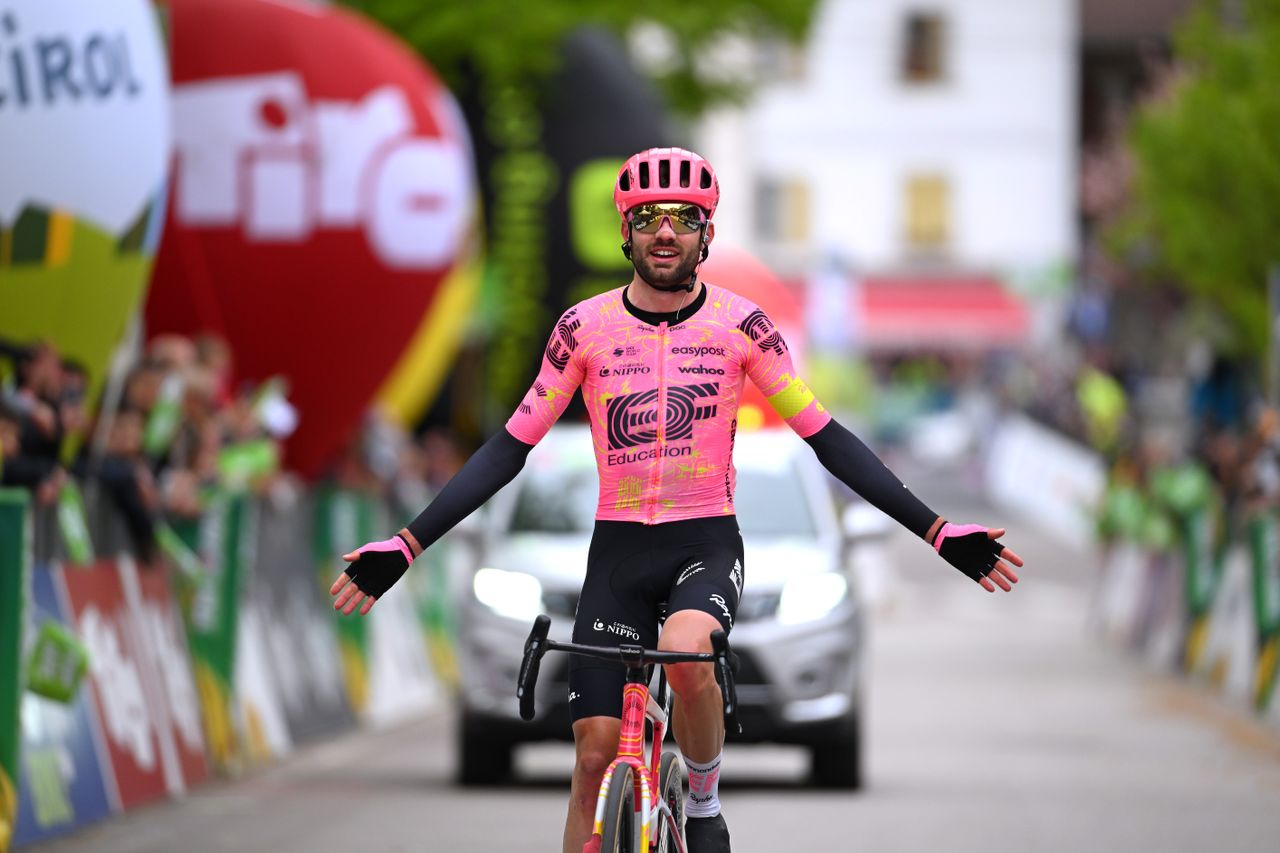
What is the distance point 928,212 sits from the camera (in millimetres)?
76812

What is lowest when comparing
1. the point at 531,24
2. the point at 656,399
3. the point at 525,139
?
the point at 656,399

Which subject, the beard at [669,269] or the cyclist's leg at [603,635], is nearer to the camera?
the cyclist's leg at [603,635]

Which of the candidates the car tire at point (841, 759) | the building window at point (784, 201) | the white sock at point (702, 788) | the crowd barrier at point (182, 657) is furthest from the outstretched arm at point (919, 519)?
the building window at point (784, 201)

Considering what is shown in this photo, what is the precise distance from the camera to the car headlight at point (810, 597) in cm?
1420

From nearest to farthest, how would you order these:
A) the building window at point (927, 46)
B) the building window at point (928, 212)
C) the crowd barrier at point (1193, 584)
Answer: the crowd barrier at point (1193, 584), the building window at point (927, 46), the building window at point (928, 212)

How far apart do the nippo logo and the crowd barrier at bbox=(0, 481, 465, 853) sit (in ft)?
6.78

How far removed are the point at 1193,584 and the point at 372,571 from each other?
18256 millimetres

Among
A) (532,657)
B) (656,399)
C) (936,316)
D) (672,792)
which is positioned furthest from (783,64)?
(532,657)

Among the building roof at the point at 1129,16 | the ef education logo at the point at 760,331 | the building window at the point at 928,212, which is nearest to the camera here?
the ef education logo at the point at 760,331

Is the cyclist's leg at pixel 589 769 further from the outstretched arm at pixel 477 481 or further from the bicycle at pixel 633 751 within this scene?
the outstretched arm at pixel 477 481

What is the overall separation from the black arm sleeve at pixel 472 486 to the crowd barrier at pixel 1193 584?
12272mm

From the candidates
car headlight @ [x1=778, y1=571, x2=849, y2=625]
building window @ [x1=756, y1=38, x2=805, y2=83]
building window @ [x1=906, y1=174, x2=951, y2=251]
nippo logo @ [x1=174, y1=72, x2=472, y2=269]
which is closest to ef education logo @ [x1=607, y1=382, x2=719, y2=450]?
car headlight @ [x1=778, y1=571, x2=849, y2=625]

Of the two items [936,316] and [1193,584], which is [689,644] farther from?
[936,316]

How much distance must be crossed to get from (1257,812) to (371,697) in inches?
296
